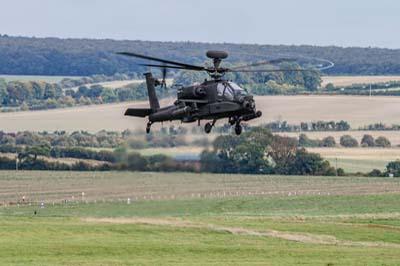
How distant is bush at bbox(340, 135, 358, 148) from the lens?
126 meters

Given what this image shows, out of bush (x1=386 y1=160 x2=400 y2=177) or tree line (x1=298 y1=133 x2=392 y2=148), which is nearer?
bush (x1=386 y1=160 x2=400 y2=177)

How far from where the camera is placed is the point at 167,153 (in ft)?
229

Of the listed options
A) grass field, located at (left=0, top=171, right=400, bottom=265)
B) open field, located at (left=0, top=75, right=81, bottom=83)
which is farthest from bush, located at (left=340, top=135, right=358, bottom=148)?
open field, located at (left=0, top=75, right=81, bottom=83)

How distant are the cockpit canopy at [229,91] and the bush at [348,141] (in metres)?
67.4

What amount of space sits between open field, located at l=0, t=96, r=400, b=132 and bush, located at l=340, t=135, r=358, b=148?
15.8ft

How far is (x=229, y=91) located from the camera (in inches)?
2283

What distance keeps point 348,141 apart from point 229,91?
229 feet

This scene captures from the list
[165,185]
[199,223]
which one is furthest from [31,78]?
[199,223]

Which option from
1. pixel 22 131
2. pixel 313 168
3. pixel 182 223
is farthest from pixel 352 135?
pixel 182 223

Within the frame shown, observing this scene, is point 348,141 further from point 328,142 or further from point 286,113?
point 286,113

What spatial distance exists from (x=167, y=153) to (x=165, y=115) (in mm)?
9658

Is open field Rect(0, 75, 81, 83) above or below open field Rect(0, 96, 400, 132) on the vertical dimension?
above

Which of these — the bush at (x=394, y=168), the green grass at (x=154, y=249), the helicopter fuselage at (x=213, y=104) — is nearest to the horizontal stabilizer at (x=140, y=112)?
the helicopter fuselage at (x=213, y=104)

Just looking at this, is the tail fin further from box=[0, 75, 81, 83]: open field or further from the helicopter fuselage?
box=[0, 75, 81, 83]: open field
